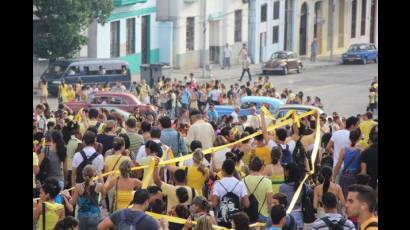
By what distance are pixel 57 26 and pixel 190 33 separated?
13174mm

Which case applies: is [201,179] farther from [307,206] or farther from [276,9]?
[276,9]

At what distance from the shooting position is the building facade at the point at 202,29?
5128 centimetres

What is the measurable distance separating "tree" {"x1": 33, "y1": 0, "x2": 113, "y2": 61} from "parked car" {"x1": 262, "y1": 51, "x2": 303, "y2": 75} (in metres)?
12.0

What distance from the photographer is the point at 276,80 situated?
49.2 m

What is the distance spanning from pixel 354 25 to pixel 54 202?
57197 mm

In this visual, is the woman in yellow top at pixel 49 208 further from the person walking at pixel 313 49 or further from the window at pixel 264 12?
the person walking at pixel 313 49

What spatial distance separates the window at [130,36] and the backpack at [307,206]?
3599 centimetres

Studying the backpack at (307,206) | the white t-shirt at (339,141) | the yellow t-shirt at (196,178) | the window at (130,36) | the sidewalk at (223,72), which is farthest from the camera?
the window at (130,36)

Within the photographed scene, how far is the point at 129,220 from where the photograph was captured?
11.2 metres

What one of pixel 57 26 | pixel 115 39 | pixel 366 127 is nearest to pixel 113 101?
pixel 57 26

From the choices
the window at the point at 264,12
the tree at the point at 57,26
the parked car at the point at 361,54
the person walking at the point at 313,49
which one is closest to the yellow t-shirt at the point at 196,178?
the tree at the point at 57,26

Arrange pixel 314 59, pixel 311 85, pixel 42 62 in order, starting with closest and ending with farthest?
pixel 42 62 < pixel 311 85 < pixel 314 59
